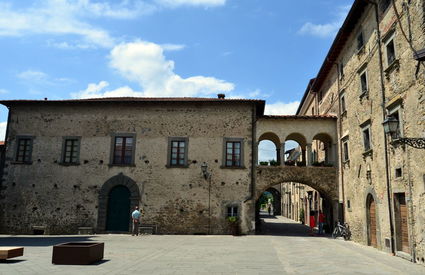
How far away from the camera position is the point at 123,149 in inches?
782

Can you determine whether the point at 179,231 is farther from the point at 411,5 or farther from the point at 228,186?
the point at 411,5

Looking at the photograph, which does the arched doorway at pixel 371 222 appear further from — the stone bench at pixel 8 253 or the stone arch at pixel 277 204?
the stone arch at pixel 277 204

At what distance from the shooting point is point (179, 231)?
742 inches

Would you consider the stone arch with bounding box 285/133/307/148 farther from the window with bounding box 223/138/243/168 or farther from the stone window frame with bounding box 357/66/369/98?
the stone window frame with bounding box 357/66/369/98

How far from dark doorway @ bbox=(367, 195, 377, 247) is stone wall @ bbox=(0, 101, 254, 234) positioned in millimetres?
6235

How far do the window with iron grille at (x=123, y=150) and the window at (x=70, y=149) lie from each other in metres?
2.29

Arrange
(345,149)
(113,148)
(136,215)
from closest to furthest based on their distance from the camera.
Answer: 1. (136,215)
2. (345,149)
3. (113,148)

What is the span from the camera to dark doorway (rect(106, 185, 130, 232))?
757 inches

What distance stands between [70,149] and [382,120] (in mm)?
16941

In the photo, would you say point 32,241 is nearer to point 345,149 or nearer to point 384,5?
point 345,149

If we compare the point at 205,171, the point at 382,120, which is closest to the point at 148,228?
the point at 205,171

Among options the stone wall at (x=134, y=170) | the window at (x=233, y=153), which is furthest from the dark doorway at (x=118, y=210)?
the window at (x=233, y=153)

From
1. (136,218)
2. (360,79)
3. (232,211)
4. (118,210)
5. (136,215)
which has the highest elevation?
(360,79)

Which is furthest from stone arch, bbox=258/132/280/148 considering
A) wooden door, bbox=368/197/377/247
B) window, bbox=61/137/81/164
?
window, bbox=61/137/81/164
